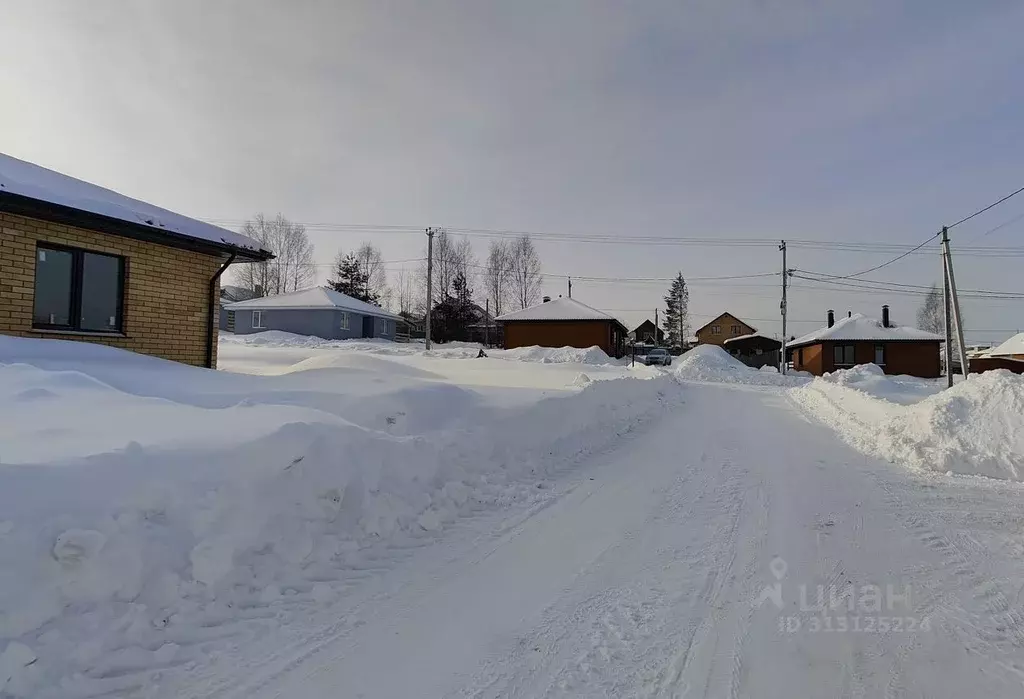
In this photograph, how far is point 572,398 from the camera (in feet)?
34.5

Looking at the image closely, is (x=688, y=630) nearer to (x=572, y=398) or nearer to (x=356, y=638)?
(x=356, y=638)

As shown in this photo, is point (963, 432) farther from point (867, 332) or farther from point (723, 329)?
point (723, 329)

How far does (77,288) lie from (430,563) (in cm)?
846

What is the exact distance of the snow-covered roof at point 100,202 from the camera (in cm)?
823

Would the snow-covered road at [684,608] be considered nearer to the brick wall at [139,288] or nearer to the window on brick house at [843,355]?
the brick wall at [139,288]

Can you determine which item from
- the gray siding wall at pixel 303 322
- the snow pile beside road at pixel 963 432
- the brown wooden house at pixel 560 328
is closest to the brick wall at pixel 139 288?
the snow pile beside road at pixel 963 432

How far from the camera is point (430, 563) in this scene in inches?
172

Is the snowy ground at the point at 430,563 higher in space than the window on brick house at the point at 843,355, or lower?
lower

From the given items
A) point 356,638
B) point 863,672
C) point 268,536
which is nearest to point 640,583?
point 863,672

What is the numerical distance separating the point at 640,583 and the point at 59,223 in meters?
9.84

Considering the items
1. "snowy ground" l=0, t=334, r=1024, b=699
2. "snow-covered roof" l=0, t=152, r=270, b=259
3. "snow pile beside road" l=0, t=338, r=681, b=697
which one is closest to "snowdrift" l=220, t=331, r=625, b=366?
"snow-covered roof" l=0, t=152, r=270, b=259

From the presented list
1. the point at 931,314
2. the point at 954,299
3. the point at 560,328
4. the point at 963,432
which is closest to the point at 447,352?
the point at 560,328

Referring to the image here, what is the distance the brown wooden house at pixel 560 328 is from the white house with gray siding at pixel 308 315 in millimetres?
11406

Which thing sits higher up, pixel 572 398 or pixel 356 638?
pixel 572 398
